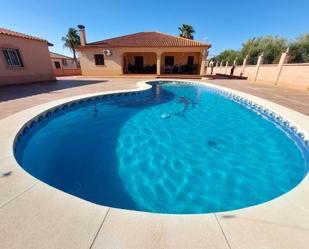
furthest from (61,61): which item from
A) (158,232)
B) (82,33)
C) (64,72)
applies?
(158,232)

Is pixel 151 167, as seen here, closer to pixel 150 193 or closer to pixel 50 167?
pixel 150 193

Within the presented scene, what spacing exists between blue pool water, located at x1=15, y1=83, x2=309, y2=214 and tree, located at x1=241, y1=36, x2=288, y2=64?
27.5m

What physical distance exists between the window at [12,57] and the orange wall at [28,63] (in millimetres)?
262

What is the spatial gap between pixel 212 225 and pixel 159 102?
815 centimetres

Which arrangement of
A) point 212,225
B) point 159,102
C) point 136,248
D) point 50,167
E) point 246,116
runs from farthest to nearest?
point 159,102, point 246,116, point 50,167, point 212,225, point 136,248

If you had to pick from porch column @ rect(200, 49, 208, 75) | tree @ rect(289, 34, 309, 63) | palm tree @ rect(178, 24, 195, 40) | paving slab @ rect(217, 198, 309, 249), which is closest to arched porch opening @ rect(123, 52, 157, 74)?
porch column @ rect(200, 49, 208, 75)

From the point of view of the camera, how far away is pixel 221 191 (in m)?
3.30

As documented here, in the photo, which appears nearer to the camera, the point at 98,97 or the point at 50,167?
the point at 50,167

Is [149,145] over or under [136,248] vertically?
under

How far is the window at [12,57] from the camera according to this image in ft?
39.5

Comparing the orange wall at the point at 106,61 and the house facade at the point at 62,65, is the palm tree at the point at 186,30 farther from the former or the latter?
the house facade at the point at 62,65

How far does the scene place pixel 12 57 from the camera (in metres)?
12.5

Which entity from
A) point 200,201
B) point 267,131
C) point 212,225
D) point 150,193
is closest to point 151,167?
point 150,193

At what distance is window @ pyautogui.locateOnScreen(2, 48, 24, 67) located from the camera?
1205 cm
